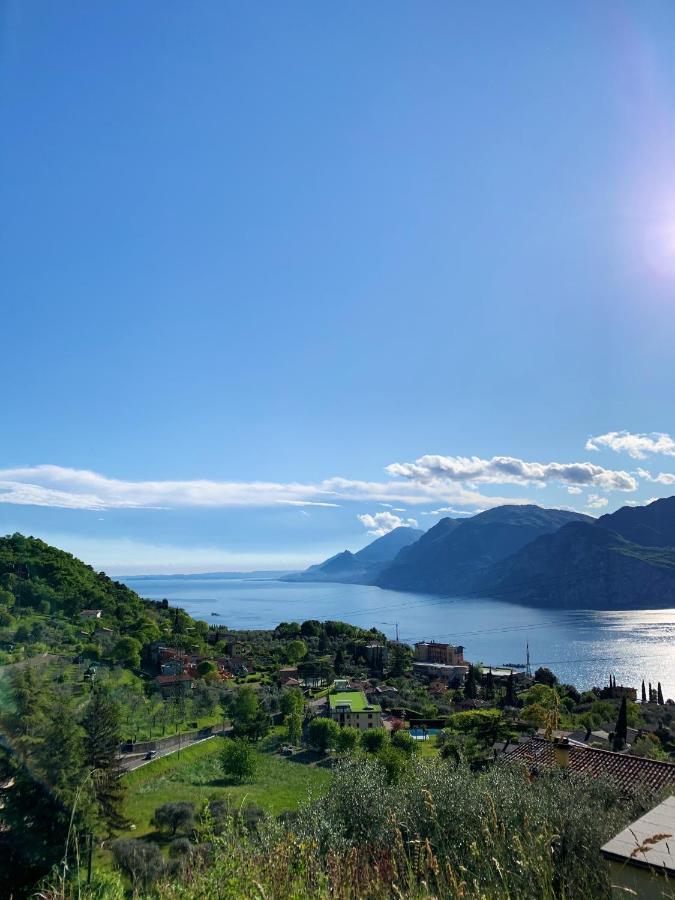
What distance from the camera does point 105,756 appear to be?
1784 centimetres

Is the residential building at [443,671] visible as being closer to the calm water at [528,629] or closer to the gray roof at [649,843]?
the calm water at [528,629]

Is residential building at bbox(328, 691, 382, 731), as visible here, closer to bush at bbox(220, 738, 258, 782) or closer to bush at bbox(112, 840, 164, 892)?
bush at bbox(220, 738, 258, 782)

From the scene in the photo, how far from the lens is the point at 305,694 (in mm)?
49844

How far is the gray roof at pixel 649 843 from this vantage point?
380cm

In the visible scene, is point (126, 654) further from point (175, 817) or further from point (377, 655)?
point (175, 817)

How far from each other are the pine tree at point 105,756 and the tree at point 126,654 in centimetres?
3102

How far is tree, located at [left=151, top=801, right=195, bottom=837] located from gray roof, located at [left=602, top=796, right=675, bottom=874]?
18.4 meters

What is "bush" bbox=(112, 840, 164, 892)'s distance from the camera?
13.6 meters

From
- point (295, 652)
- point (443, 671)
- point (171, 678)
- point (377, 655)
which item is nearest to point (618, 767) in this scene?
point (171, 678)

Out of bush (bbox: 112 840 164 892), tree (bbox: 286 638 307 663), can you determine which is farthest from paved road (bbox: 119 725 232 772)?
tree (bbox: 286 638 307 663)

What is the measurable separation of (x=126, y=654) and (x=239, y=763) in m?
23.6

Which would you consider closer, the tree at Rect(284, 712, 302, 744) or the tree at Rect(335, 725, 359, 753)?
the tree at Rect(335, 725, 359, 753)

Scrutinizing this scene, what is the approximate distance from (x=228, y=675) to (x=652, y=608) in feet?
473

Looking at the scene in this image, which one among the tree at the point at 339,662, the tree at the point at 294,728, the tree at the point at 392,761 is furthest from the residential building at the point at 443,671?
the tree at the point at 392,761
